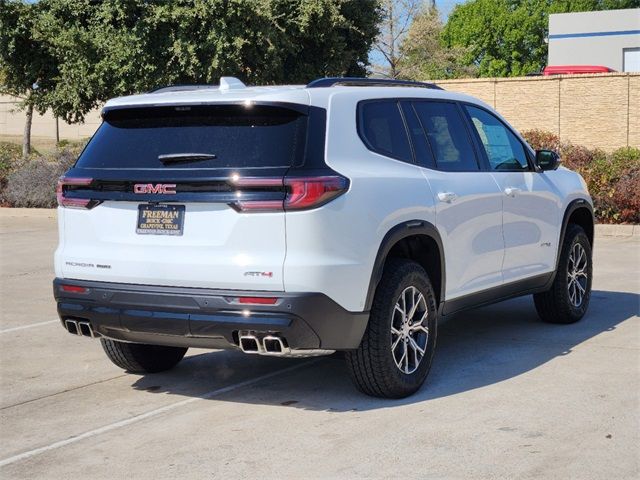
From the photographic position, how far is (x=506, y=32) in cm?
7781

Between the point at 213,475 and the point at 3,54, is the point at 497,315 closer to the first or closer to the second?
the point at 213,475

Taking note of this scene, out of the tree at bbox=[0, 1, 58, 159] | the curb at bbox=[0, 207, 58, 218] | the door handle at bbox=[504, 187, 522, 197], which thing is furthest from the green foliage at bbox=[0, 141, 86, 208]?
the door handle at bbox=[504, 187, 522, 197]

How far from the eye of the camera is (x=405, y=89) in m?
7.04

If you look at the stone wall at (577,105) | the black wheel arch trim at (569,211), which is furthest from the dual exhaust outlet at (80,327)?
the stone wall at (577,105)

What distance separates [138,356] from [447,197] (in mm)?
2349

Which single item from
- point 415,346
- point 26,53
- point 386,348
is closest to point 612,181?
point 415,346

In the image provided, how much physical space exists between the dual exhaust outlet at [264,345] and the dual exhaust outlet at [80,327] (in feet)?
3.45

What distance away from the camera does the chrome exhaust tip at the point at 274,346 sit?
5.71 metres

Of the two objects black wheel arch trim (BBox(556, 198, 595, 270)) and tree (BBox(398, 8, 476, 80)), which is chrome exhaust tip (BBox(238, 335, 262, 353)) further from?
tree (BBox(398, 8, 476, 80))

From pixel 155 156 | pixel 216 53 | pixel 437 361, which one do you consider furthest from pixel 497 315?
pixel 216 53

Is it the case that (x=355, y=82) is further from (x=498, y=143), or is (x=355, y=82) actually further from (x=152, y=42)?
(x=152, y=42)

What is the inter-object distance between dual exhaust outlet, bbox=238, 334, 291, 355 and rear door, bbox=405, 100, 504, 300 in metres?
1.54

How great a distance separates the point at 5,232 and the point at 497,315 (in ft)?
37.2

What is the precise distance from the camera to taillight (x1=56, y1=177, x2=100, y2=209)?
625 cm
